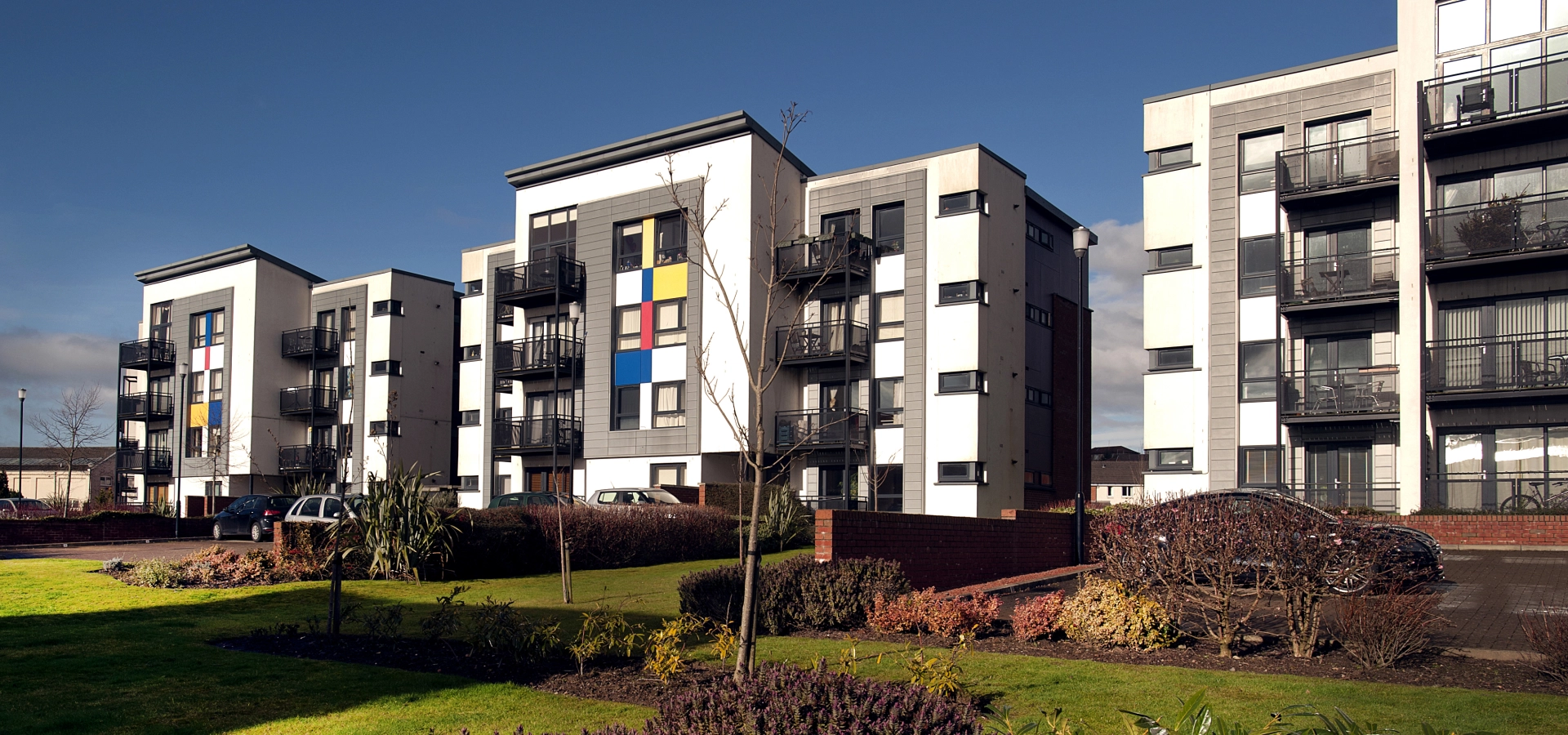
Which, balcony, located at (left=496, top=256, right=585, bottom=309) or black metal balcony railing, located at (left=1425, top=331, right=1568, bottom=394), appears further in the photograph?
balcony, located at (left=496, top=256, right=585, bottom=309)

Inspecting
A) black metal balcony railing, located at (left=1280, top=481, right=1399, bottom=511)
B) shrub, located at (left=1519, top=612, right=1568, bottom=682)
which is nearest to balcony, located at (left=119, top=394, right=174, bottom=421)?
black metal balcony railing, located at (left=1280, top=481, right=1399, bottom=511)

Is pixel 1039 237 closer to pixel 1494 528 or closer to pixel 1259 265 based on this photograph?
pixel 1259 265

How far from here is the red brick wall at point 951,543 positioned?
14.3 m

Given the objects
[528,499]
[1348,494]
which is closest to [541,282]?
[528,499]

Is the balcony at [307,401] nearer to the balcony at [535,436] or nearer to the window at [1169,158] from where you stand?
the balcony at [535,436]

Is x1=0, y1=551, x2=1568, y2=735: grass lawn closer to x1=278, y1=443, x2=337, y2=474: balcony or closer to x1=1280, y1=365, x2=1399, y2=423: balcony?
x1=1280, y1=365, x2=1399, y2=423: balcony

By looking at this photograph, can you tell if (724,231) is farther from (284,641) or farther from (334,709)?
(334,709)

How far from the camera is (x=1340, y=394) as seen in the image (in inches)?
1037

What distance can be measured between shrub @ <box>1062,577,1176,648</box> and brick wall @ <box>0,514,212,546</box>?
34730mm

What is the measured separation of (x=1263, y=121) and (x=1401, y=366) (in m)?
7.35

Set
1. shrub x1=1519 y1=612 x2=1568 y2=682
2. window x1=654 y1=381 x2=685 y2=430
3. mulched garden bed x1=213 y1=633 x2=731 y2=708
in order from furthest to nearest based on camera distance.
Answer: window x1=654 y1=381 x2=685 y2=430 → mulched garden bed x1=213 y1=633 x2=731 y2=708 → shrub x1=1519 y1=612 x2=1568 y2=682

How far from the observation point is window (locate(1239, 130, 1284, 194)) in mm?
28016

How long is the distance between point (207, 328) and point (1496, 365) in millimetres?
52752

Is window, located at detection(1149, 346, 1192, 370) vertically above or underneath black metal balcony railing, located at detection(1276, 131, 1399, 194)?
underneath
